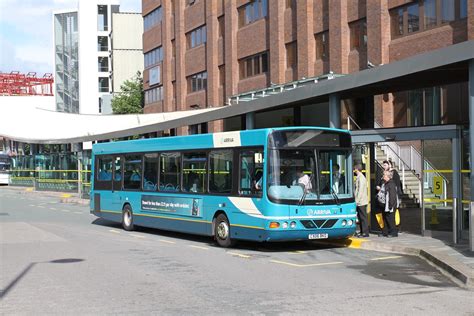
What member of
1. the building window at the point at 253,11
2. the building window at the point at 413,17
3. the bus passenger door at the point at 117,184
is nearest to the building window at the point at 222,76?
the building window at the point at 253,11

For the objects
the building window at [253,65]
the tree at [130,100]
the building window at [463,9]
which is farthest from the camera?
the tree at [130,100]

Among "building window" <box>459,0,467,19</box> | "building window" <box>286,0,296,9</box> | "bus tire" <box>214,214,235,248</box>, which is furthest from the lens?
"building window" <box>286,0,296,9</box>

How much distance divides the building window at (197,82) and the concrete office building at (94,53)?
35.5 m

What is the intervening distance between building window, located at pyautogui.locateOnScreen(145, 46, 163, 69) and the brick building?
0.09m

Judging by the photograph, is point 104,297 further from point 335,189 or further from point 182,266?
point 335,189

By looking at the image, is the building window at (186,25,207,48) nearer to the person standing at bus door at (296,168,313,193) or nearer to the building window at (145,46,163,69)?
the building window at (145,46,163,69)

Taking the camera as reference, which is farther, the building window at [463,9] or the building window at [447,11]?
the building window at [447,11]

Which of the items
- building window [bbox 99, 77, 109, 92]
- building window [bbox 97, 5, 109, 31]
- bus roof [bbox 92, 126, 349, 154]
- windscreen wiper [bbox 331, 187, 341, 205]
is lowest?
windscreen wiper [bbox 331, 187, 341, 205]

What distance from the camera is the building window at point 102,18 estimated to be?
91.6 meters

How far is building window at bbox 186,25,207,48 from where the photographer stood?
1810 inches

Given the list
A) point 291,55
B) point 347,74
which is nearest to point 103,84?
point 291,55

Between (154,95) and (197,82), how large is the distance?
10.2m

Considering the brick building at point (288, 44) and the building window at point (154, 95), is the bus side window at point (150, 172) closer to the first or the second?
the brick building at point (288, 44)

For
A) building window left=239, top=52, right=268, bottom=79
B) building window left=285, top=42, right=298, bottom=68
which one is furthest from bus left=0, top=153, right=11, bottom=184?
building window left=285, top=42, right=298, bottom=68
